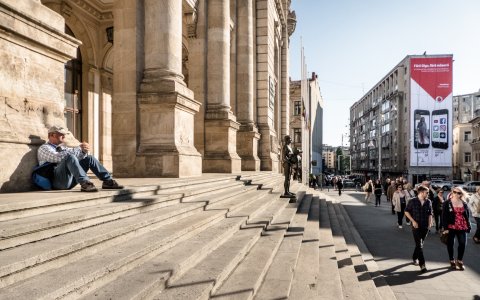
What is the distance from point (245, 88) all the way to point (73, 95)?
306 inches

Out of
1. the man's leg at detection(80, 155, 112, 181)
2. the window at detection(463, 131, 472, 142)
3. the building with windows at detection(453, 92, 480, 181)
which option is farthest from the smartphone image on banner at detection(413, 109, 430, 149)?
the man's leg at detection(80, 155, 112, 181)

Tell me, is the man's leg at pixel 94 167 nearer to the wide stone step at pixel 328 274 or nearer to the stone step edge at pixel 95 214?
the stone step edge at pixel 95 214

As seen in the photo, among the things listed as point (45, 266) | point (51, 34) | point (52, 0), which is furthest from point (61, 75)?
point (52, 0)

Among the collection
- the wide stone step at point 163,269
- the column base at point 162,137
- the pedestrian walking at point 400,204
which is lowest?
the pedestrian walking at point 400,204

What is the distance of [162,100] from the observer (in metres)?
8.18

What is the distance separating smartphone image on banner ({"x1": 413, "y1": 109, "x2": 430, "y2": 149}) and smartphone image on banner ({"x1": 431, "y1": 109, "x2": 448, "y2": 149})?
0.89 m

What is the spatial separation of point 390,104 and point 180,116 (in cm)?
7342

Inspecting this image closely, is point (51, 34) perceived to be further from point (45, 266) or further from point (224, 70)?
point (224, 70)

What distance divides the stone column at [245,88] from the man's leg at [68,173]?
12271 mm

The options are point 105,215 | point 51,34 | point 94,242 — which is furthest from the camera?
point 51,34

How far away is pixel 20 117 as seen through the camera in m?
4.64

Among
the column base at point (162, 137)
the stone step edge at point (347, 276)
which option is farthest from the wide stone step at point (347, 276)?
the column base at point (162, 137)

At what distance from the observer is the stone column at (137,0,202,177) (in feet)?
26.6

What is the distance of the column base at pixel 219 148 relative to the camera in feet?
42.3
